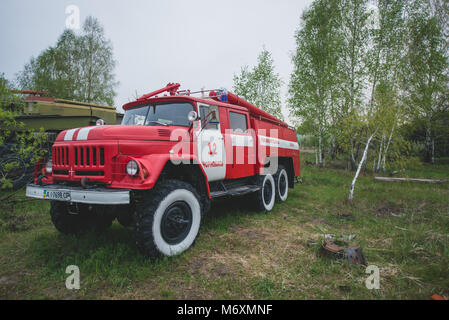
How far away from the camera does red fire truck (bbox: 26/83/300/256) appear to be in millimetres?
3102

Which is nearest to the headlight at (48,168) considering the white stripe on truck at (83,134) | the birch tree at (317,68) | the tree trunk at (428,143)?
the white stripe on truck at (83,134)

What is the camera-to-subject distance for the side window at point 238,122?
17.2 feet

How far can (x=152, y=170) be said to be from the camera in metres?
3.13

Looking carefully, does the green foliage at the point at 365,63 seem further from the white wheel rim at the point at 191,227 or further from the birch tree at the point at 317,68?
the white wheel rim at the point at 191,227

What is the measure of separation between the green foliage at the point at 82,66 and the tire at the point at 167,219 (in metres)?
21.5

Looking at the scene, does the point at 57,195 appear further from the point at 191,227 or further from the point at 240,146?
the point at 240,146

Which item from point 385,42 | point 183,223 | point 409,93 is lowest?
point 183,223

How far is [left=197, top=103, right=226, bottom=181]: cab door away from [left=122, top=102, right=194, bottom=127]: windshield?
28 centimetres

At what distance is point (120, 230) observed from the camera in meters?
4.45

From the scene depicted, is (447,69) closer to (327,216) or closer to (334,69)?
(334,69)

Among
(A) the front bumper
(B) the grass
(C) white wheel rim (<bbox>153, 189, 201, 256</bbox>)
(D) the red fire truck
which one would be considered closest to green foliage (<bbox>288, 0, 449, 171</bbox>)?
(B) the grass
